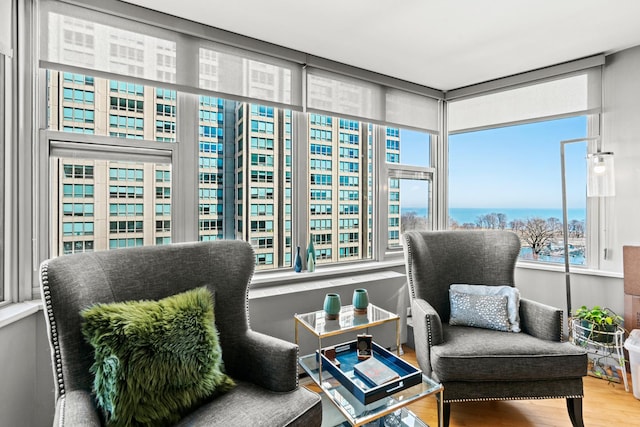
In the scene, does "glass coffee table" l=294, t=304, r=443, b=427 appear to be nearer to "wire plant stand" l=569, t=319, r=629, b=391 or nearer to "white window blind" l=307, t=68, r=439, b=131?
"wire plant stand" l=569, t=319, r=629, b=391

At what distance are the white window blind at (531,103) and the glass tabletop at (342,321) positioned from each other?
2.26 meters

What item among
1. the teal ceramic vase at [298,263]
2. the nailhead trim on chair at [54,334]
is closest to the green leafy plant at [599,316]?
the teal ceramic vase at [298,263]

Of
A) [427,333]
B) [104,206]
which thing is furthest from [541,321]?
[104,206]

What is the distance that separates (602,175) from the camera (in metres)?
2.46

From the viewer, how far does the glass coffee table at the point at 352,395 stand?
1.44 m

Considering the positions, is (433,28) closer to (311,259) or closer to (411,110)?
(411,110)

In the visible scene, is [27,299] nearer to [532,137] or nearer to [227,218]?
[227,218]

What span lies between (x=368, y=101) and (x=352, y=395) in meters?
2.36

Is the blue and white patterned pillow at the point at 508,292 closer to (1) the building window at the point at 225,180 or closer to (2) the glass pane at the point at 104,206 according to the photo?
(1) the building window at the point at 225,180

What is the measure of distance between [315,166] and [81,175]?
5.35 ft

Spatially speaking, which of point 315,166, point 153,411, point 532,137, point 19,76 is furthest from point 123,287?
point 532,137

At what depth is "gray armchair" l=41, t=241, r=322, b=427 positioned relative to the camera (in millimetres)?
1218

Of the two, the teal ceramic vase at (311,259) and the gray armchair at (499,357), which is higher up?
the teal ceramic vase at (311,259)

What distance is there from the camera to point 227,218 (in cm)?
241
